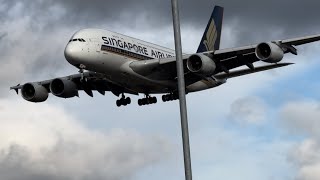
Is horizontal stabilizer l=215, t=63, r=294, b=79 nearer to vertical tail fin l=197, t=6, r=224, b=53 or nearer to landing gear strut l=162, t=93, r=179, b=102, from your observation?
landing gear strut l=162, t=93, r=179, b=102

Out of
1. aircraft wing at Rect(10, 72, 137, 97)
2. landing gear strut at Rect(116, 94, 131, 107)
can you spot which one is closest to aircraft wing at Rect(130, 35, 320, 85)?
aircraft wing at Rect(10, 72, 137, 97)

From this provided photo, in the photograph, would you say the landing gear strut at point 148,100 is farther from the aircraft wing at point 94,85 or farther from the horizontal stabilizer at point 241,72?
the horizontal stabilizer at point 241,72

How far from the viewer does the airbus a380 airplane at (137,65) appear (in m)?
54.1

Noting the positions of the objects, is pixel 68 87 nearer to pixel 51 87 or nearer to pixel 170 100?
pixel 51 87

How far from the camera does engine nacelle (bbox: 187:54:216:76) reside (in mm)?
53906

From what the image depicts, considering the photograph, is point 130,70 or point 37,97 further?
point 37,97

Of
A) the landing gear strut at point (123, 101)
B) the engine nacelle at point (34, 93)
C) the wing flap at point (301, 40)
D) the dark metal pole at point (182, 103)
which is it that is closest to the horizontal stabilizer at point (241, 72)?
the landing gear strut at point (123, 101)

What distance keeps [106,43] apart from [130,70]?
9.13ft

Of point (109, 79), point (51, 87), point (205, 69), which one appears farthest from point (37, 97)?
point (205, 69)

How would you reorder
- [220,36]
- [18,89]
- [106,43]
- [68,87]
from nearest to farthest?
[106,43], [68,87], [18,89], [220,36]

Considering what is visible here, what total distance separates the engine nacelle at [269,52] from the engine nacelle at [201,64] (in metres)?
3.93

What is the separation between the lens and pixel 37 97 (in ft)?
208

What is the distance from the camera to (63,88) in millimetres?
61469

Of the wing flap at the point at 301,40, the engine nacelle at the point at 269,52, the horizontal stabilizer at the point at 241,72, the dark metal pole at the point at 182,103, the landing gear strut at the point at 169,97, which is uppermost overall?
the horizontal stabilizer at the point at 241,72
